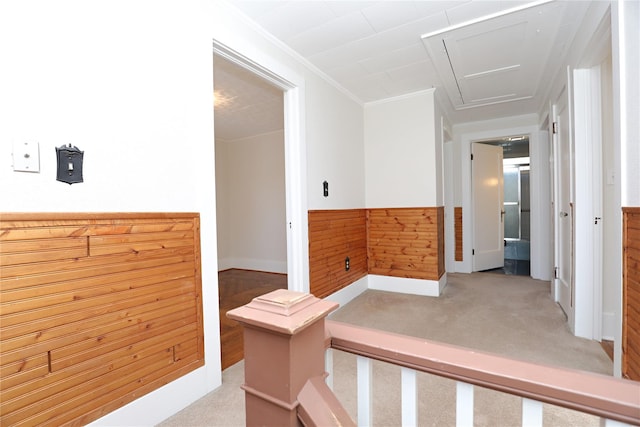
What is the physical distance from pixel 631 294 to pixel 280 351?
1823 millimetres

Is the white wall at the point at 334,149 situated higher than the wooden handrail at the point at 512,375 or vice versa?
the white wall at the point at 334,149

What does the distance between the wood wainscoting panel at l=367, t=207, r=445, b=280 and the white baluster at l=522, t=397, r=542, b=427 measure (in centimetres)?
314

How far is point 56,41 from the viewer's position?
1.19 m

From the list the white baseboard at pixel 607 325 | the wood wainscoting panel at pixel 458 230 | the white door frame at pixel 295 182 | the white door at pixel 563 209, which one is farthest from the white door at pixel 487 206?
the white door frame at pixel 295 182

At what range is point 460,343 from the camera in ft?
7.39

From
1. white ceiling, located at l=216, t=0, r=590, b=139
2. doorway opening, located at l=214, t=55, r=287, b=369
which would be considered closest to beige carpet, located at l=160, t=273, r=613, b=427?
doorway opening, located at l=214, t=55, r=287, b=369

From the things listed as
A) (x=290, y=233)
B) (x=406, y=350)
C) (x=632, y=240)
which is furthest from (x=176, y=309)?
(x=632, y=240)

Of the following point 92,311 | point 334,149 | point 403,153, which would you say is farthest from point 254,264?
point 92,311

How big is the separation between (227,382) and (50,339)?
991mm

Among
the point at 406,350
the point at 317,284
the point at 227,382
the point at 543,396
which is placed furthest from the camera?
the point at 317,284

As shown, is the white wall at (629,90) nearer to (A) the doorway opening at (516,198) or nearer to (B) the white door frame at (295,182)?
(B) the white door frame at (295,182)

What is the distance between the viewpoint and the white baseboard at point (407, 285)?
3518mm

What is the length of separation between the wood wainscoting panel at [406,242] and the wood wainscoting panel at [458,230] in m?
1.12

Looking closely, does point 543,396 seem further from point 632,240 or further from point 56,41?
point 56,41
